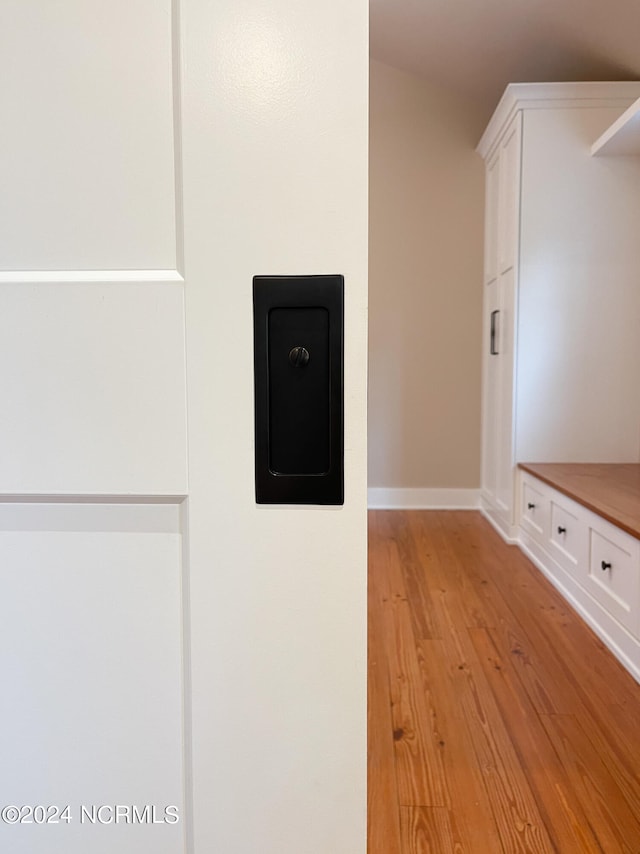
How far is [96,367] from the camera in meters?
0.42

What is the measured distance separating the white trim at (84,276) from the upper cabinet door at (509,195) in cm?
255

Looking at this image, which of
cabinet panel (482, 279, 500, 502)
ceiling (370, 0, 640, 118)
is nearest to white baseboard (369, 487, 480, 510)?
cabinet panel (482, 279, 500, 502)

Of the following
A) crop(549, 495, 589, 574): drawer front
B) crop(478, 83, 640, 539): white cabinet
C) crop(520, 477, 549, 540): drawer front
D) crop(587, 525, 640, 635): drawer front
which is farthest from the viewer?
crop(478, 83, 640, 539): white cabinet

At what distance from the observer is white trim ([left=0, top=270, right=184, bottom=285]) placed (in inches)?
16.2

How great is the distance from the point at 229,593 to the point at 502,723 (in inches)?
48.3

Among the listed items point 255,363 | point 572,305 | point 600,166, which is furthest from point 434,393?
point 255,363

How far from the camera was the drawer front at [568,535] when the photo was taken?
198 centimetres

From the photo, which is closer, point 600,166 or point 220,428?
point 220,428

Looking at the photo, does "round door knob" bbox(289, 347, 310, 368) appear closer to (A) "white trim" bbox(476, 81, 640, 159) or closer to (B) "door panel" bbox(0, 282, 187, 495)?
(B) "door panel" bbox(0, 282, 187, 495)

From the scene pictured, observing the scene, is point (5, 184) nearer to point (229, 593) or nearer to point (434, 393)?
point (229, 593)

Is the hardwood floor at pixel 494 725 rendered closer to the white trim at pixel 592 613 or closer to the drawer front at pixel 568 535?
the white trim at pixel 592 613

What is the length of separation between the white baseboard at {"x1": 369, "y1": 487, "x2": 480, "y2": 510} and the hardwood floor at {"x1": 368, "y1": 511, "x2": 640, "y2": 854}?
126 centimetres

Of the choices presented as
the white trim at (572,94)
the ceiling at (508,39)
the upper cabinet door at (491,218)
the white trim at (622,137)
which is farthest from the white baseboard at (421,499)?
the ceiling at (508,39)

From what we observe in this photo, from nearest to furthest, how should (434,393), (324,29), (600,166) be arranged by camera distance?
A: (324,29), (600,166), (434,393)
